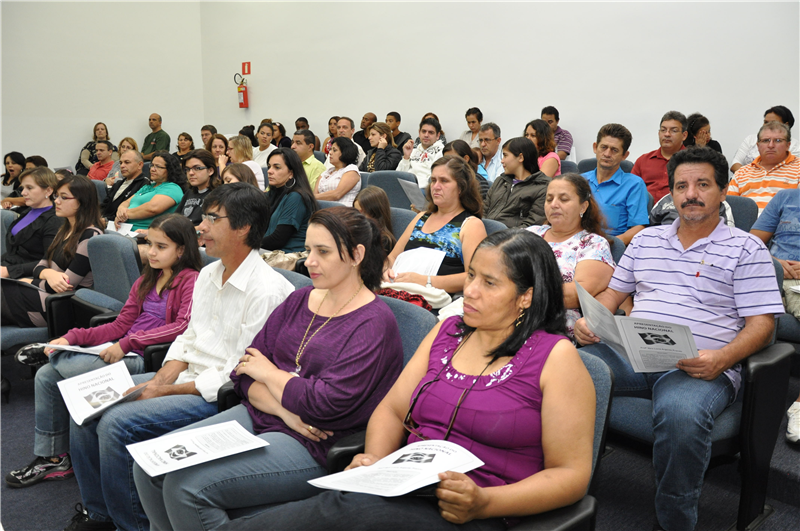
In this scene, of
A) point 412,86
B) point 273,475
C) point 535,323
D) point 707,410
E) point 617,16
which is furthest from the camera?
point 412,86

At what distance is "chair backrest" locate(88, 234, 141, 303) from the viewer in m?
2.89

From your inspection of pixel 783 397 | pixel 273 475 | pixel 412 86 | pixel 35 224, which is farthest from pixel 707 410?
pixel 412 86

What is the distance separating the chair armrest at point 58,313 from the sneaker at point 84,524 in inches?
45.5

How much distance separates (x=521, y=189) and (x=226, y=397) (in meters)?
2.47

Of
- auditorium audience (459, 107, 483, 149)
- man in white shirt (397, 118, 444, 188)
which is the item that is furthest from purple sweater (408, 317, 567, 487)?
auditorium audience (459, 107, 483, 149)

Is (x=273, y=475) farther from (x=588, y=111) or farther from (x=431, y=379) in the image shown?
(x=588, y=111)

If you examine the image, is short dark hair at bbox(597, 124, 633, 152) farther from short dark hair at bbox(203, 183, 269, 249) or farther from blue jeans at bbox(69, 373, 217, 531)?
blue jeans at bbox(69, 373, 217, 531)

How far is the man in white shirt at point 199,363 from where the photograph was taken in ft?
5.94

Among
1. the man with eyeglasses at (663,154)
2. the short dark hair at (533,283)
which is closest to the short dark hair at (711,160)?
the short dark hair at (533,283)

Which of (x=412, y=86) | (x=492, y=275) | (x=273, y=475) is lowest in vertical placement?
(x=273, y=475)

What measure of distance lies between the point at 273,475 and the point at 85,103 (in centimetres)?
1020

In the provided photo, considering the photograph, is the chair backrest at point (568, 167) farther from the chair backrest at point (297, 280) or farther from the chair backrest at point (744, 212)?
the chair backrest at point (297, 280)

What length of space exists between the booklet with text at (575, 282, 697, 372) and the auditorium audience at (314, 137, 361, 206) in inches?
125

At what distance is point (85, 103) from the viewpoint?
32.0ft
